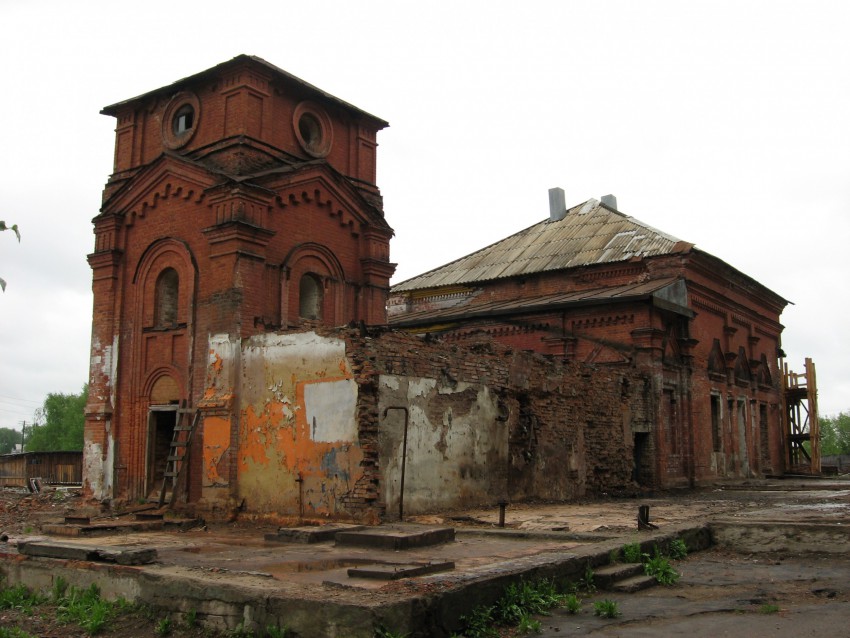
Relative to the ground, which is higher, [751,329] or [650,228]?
[650,228]

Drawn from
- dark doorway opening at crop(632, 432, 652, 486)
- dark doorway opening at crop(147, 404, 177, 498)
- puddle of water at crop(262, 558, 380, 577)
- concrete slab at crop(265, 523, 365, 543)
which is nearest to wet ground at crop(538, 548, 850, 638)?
puddle of water at crop(262, 558, 380, 577)

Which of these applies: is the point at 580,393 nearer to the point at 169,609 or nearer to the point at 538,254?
the point at 538,254

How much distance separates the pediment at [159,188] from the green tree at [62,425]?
58.6 m

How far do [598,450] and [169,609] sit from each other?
12.8 m

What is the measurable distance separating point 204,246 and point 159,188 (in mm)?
2128

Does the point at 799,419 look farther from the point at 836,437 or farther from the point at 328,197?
the point at 836,437

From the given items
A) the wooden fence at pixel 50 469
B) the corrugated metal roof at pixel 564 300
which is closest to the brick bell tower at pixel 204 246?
the corrugated metal roof at pixel 564 300

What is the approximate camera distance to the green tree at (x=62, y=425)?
239 feet

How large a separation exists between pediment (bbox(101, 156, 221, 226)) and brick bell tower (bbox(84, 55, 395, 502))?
31mm

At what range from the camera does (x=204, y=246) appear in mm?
16406

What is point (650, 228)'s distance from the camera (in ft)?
82.5

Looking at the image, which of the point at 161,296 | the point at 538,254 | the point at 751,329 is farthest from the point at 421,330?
the point at 751,329

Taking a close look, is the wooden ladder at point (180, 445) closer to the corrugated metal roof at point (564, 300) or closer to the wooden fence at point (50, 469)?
the corrugated metal roof at point (564, 300)

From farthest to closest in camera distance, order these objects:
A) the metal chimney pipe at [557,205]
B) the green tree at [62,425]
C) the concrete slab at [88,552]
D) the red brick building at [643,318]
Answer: the green tree at [62,425] → the metal chimney pipe at [557,205] → the red brick building at [643,318] → the concrete slab at [88,552]
